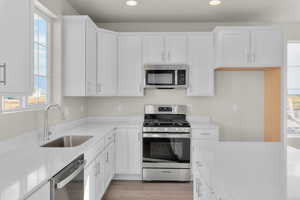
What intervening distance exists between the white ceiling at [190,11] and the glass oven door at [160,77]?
912 mm

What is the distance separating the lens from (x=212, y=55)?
143 inches

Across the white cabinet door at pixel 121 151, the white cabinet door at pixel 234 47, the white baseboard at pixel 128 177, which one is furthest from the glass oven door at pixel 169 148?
the white cabinet door at pixel 234 47

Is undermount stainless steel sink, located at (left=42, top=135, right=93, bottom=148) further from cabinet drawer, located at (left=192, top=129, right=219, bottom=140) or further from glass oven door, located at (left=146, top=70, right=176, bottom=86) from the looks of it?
cabinet drawer, located at (left=192, top=129, right=219, bottom=140)

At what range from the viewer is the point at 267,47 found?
348 centimetres

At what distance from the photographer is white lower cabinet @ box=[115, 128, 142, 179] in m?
3.42

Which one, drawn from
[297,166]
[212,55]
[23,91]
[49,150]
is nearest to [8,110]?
[49,150]

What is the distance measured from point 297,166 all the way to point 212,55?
104 inches

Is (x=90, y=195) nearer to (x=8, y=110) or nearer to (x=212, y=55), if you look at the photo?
(x=8, y=110)

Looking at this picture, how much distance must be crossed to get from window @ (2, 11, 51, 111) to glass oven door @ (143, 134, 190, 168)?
59.9 inches

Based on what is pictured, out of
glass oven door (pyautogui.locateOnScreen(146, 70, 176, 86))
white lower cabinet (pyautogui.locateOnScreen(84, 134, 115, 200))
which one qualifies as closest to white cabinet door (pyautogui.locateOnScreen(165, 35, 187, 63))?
glass oven door (pyautogui.locateOnScreen(146, 70, 176, 86))

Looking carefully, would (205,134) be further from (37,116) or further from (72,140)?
(37,116)

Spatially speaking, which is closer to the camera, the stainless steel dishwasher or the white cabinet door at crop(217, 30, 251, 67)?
the stainless steel dishwasher

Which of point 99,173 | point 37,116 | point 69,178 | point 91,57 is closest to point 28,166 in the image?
point 69,178

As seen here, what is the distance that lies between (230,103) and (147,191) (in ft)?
6.87
